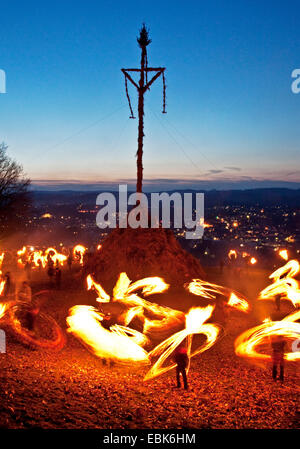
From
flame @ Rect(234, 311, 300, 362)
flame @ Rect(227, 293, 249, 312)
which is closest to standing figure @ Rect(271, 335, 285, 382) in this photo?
flame @ Rect(234, 311, 300, 362)

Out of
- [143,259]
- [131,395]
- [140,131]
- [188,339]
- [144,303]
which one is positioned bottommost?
[188,339]

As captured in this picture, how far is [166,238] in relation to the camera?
822 inches

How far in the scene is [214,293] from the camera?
20172 millimetres

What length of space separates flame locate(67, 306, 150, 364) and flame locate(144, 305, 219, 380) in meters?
0.63

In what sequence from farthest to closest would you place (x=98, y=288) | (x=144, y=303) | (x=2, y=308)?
(x=98, y=288) → (x=144, y=303) → (x=2, y=308)

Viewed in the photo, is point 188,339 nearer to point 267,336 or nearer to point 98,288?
point 267,336

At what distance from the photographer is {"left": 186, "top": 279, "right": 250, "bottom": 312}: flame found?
18.8 m

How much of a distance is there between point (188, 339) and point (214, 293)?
595cm

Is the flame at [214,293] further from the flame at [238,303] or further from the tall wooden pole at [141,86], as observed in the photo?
the tall wooden pole at [141,86]

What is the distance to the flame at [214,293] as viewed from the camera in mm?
18798

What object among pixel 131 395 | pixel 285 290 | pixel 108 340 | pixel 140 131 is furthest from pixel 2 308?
pixel 285 290

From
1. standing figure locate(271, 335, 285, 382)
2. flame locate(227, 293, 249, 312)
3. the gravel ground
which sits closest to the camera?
the gravel ground

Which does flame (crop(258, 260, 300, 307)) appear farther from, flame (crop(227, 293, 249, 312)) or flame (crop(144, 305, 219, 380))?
flame (crop(144, 305, 219, 380))
